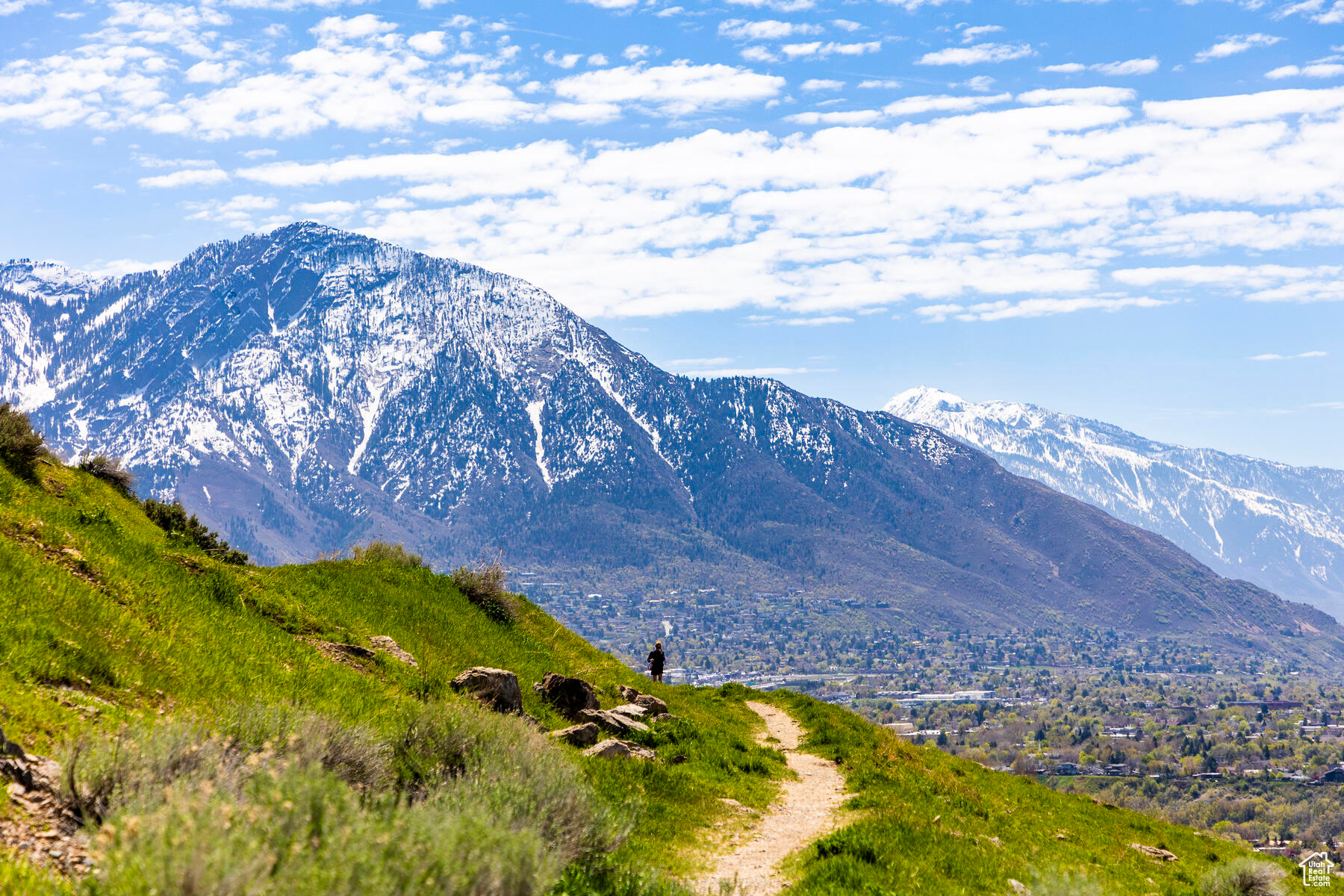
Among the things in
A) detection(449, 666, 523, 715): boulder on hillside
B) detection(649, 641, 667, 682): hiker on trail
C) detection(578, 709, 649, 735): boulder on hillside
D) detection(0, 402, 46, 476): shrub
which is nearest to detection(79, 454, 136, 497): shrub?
detection(0, 402, 46, 476): shrub

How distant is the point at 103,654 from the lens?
11.7 meters

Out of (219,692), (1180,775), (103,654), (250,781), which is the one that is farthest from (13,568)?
(1180,775)

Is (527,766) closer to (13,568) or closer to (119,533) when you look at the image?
(13,568)

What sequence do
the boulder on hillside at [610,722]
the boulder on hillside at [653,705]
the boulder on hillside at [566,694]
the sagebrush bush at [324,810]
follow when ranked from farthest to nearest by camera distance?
1. the boulder on hillside at [653,705]
2. the boulder on hillside at [566,694]
3. the boulder on hillside at [610,722]
4. the sagebrush bush at [324,810]

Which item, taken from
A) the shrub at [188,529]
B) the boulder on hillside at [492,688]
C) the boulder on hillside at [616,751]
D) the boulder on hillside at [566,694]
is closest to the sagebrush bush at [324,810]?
the boulder on hillside at [616,751]

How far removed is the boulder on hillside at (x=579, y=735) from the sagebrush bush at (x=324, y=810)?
5.71 m

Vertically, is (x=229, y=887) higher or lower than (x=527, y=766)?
higher

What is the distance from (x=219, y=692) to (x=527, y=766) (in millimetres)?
4657

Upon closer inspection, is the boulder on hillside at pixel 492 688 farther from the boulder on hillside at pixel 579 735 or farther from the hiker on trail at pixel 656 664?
the hiker on trail at pixel 656 664

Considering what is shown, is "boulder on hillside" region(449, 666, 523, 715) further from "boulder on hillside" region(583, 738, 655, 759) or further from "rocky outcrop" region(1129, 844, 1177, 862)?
"rocky outcrop" region(1129, 844, 1177, 862)

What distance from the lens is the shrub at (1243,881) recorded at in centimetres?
1648

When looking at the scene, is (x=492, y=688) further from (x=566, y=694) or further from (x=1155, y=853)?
(x=1155, y=853)

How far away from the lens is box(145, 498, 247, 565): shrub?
2281cm

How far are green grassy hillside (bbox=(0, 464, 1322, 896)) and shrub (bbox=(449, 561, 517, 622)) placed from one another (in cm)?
328
